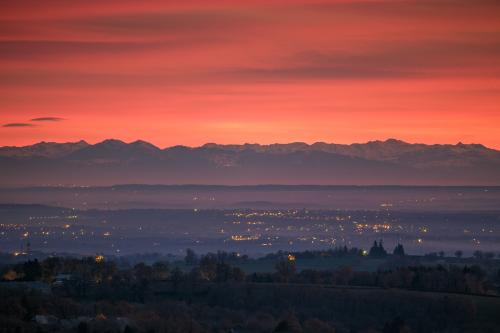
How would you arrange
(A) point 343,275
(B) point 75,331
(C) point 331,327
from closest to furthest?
(B) point 75,331, (C) point 331,327, (A) point 343,275

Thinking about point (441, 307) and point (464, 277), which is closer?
point (441, 307)

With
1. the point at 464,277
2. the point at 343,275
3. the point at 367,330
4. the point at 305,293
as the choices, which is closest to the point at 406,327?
the point at 367,330

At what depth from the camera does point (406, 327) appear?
123 meters

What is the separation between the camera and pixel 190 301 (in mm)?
144375

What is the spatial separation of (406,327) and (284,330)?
1152 centimetres

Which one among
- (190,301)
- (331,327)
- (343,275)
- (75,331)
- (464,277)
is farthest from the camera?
(343,275)

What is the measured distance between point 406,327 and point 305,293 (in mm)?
23763

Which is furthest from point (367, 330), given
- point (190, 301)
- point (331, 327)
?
point (190, 301)

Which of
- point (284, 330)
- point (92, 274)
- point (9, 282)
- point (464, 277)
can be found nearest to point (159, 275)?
point (92, 274)

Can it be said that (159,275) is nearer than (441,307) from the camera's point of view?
No

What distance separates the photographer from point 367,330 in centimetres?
12731

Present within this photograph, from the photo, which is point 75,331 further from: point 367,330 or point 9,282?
point 9,282

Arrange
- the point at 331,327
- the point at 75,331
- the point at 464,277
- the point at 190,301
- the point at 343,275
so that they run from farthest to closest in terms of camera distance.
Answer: the point at 343,275 → the point at 464,277 → the point at 190,301 → the point at 331,327 → the point at 75,331

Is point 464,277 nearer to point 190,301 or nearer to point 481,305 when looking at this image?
point 481,305
